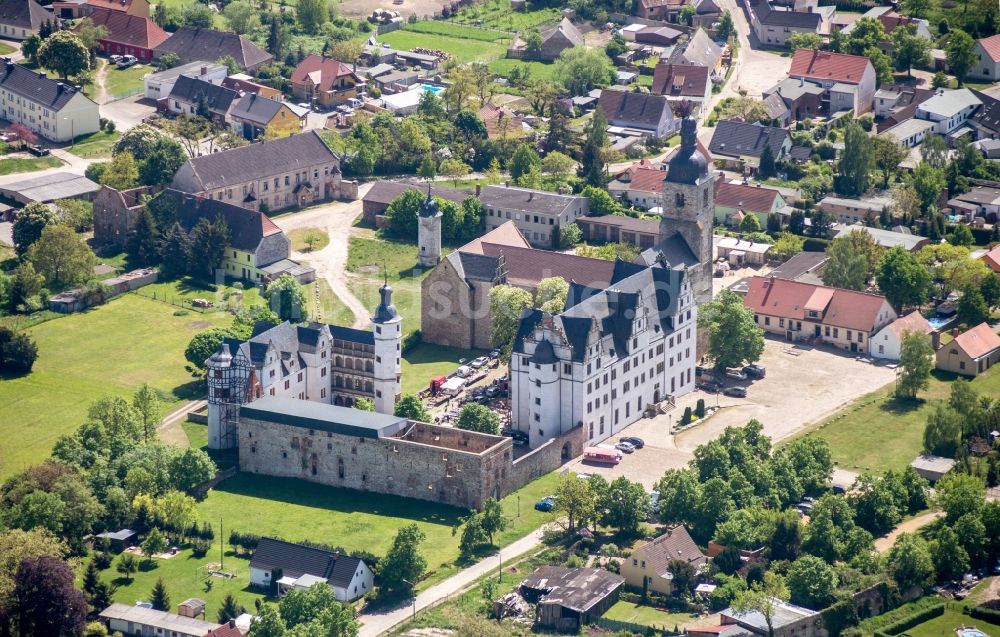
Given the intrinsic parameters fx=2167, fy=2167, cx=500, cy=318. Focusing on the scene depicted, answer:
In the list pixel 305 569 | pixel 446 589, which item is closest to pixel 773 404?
pixel 446 589

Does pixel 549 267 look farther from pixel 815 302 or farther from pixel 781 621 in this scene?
pixel 781 621

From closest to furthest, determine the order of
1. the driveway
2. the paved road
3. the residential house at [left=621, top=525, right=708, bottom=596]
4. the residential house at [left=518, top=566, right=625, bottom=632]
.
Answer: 1. the residential house at [left=518, top=566, right=625, bottom=632]
2. the paved road
3. the residential house at [left=621, top=525, right=708, bottom=596]
4. the driveway

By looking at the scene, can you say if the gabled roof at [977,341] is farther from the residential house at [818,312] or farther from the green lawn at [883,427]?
the residential house at [818,312]

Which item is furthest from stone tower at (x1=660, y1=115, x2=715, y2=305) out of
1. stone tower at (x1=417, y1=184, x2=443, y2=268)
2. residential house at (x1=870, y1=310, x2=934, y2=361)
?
stone tower at (x1=417, y1=184, x2=443, y2=268)

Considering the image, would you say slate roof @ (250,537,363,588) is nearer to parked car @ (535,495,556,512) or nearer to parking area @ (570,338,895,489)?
parked car @ (535,495,556,512)

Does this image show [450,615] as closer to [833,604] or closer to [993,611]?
[833,604]
